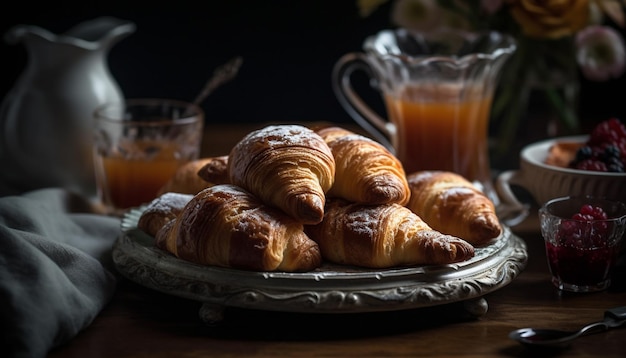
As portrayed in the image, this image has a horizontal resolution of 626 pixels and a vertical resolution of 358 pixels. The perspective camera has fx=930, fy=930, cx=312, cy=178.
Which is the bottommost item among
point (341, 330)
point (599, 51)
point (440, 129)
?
point (341, 330)

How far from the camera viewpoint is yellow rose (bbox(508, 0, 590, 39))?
1.74 m

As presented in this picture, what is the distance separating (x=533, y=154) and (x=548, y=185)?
13 cm

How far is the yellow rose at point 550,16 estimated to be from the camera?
1.74 meters

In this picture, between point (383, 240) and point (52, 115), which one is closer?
point (383, 240)

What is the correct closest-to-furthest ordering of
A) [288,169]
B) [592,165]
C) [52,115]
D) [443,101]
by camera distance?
[288,169]
[592,165]
[443,101]
[52,115]

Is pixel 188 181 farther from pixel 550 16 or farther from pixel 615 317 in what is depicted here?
pixel 550 16

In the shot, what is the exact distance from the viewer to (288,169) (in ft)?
3.90

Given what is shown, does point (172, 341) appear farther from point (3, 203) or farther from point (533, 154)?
point (533, 154)

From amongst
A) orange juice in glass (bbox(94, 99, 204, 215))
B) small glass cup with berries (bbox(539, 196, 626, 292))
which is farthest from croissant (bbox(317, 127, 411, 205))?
orange juice in glass (bbox(94, 99, 204, 215))

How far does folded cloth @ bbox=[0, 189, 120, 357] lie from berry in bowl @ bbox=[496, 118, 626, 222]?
687mm

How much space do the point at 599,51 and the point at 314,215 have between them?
3.12 ft

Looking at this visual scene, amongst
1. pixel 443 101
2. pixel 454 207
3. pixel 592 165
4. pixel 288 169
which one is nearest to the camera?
pixel 288 169

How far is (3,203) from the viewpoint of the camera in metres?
1.36

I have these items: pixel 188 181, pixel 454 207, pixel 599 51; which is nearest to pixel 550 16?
pixel 599 51
